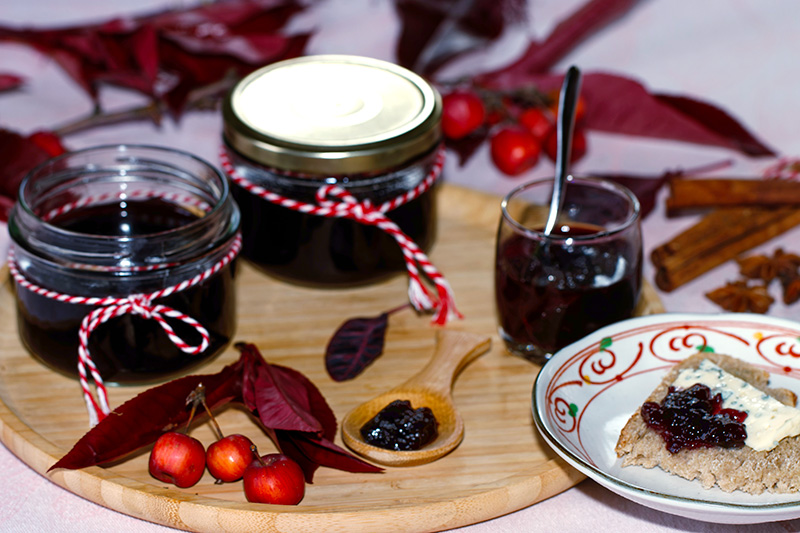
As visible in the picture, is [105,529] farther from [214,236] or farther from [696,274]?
[696,274]

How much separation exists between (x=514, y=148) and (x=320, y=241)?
81 cm

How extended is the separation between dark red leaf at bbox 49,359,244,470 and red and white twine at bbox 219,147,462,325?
0.36m

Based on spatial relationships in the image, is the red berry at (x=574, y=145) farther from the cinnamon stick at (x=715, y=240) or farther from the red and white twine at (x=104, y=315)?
the red and white twine at (x=104, y=315)

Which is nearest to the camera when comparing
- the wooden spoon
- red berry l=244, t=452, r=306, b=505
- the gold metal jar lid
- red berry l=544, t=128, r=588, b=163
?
red berry l=244, t=452, r=306, b=505

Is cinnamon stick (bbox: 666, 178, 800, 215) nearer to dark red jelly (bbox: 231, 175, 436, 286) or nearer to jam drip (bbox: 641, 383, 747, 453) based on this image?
dark red jelly (bbox: 231, 175, 436, 286)

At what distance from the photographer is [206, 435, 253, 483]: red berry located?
4.62 ft

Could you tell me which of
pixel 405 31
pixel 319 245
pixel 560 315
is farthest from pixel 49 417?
pixel 405 31

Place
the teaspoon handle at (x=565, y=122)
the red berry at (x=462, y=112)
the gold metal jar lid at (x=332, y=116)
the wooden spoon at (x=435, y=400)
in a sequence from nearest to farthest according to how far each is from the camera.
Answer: the wooden spoon at (x=435, y=400) → the gold metal jar lid at (x=332, y=116) → the teaspoon handle at (x=565, y=122) → the red berry at (x=462, y=112)

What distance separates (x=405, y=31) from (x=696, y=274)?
1.19 meters

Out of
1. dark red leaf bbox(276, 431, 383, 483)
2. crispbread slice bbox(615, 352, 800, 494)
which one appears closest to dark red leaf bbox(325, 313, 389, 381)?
dark red leaf bbox(276, 431, 383, 483)

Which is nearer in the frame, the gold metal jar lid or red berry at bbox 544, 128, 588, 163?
the gold metal jar lid

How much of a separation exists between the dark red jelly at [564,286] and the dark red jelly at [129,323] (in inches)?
20.2

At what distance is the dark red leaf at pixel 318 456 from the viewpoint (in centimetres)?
144

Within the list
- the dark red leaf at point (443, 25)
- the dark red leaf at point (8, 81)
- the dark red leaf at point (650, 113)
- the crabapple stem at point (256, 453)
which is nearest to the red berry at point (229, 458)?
the crabapple stem at point (256, 453)
